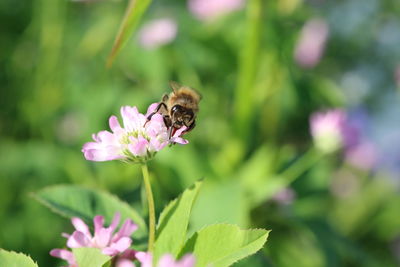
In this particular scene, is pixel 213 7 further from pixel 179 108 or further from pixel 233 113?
pixel 179 108

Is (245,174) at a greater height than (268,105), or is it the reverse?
(268,105)

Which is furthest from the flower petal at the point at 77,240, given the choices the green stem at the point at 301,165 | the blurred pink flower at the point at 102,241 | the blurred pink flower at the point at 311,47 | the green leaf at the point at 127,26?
the blurred pink flower at the point at 311,47

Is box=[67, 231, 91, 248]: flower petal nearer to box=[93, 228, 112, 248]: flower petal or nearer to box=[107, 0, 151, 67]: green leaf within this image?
box=[93, 228, 112, 248]: flower petal

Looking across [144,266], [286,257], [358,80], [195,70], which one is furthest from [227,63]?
[144,266]

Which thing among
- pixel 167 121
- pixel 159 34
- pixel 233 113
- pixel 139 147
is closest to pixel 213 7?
pixel 159 34

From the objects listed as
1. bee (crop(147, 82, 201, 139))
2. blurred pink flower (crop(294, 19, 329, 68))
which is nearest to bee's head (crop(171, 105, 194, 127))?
bee (crop(147, 82, 201, 139))

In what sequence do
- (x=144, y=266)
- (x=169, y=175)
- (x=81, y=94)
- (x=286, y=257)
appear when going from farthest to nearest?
(x=81, y=94) < (x=286, y=257) < (x=169, y=175) < (x=144, y=266)

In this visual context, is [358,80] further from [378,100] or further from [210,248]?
[210,248]
